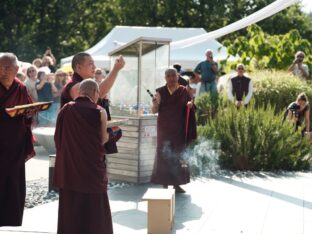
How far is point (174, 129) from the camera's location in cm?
1040

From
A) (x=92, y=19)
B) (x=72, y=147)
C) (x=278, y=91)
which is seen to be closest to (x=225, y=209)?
(x=72, y=147)

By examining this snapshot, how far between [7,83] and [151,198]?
6.21ft

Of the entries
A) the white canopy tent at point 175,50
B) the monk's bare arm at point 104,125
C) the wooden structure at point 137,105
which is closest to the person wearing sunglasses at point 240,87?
the wooden structure at point 137,105

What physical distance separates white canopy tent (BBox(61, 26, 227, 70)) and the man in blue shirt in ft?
21.3

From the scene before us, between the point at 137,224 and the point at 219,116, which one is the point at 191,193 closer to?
the point at 137,224

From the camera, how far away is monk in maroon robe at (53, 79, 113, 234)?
264 inches

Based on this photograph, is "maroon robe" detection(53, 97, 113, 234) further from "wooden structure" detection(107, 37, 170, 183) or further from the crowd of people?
"wooden structure" detection(107, 37, 170, 183)

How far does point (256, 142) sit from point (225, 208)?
3386 millimetres

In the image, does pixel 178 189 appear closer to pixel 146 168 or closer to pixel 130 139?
pixel 146 168

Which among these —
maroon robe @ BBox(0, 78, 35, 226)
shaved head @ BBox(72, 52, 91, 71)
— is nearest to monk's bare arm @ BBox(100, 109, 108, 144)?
shaved head @ BBox(72, 52, 91, 71)

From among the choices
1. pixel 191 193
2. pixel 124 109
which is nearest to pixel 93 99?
pixel 191 193

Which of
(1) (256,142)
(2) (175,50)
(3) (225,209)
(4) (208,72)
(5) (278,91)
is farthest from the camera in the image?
(2) (175,50)

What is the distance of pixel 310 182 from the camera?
1141cm

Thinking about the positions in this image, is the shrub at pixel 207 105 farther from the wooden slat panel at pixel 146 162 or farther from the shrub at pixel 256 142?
the wooden slat panel at pixel 146 162
